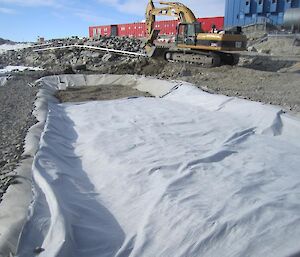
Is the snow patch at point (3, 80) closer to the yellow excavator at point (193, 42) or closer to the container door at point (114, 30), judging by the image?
the yellow excavator at point (193, 42)

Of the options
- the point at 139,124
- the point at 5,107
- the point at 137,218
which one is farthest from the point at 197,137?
the point at 5,107

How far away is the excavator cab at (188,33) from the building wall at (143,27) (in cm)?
1119

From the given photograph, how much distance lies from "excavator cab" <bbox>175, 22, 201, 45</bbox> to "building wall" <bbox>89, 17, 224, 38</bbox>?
1119 centimetres

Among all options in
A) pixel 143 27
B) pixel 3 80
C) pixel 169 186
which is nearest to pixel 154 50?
pixel 3 80

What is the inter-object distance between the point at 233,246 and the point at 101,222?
1046 millimetres

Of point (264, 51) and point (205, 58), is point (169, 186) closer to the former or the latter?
point (205, 58)

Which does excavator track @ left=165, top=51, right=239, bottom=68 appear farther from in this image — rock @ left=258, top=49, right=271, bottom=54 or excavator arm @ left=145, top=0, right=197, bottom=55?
rock @ left=258, top=49, right=271, bottom=54

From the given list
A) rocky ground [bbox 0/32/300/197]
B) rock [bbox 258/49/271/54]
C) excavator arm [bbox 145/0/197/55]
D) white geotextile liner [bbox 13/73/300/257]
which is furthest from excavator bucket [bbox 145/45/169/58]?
white geotextile liner [bbox 13/73/300/257]

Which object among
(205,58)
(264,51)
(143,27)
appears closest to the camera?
(205,58)

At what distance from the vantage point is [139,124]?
5258 mm

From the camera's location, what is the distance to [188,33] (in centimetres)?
1279

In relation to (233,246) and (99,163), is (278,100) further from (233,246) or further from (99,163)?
(233,246)

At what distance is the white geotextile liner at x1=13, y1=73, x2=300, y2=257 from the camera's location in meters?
2.30

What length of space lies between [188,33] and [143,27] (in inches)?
812
